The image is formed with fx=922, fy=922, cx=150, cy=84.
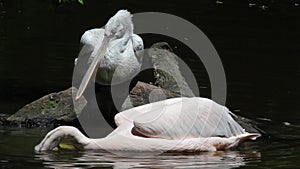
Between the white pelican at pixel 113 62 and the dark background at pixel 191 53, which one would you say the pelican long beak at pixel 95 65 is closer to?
the white pelican at pixel 113 62

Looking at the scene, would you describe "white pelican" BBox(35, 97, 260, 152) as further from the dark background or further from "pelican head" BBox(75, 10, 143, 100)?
the dark background

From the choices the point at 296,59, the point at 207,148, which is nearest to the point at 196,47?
the point at 296,59

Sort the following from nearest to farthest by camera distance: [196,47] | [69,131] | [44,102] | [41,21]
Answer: [69,131], [44,102], [196,47], [41,21]

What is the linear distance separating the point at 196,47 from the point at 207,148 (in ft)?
21.3

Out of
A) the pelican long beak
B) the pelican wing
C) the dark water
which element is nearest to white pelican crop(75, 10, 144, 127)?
the pelican long beak

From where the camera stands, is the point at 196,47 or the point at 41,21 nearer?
the point at 196,47

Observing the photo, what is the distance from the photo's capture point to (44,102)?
9727mm

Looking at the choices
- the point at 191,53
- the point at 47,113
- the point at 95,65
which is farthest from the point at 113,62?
the point at 191,53

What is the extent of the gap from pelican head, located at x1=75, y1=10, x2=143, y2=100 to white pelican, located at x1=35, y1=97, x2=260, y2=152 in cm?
121

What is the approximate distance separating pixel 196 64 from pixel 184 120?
15.7 feet

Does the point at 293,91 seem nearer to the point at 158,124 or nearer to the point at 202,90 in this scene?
the point at 202,90

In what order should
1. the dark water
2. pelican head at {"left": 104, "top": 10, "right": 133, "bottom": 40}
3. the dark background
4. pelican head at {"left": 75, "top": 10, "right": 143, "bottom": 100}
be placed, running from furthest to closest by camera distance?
1. the dark background
2. pelican head at {"left": 104, "top": 10, "right": 133, "bottom": 40}
3. pelican head at {"left": 75, "top": 10, "right": 143, "bottom": 100}
4. the dark water

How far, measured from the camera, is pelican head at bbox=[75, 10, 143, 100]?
32.3 feet

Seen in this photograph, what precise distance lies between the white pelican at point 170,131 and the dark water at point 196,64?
6.1 inches
